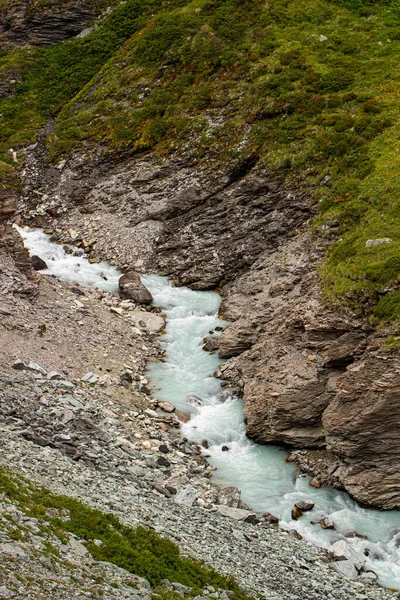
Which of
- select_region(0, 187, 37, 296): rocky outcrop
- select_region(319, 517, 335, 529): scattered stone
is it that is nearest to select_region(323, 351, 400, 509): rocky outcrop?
select_region(319, 517, 335, 529): scattered stone

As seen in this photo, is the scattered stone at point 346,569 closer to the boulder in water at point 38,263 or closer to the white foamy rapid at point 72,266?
the white foamy rapid at point 72,266

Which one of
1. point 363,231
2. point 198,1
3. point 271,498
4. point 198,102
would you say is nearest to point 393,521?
point 271,498

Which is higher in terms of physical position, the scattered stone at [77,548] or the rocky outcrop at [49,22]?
the rocky outcrop at [49,22]

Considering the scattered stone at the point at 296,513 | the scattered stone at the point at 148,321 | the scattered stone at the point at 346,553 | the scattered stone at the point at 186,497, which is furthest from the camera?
the scattered stone at the point at 148,321

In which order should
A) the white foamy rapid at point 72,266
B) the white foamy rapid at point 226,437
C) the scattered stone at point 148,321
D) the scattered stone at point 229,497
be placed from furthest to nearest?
the white foamy rapid at point 72,266, the scattered stone at point 148,321, the scattered stone at point 229,497, the white foamy rapid at point 226,437

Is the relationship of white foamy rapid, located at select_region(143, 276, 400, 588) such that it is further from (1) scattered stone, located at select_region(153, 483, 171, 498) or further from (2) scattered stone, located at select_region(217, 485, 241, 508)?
(1) scattered stone, located at select_region(153, 483, 171, 498)

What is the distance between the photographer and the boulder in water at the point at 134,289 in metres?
41.2

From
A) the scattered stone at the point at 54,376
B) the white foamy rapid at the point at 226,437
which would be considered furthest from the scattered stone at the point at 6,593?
the scattered stone at the point at 54,376

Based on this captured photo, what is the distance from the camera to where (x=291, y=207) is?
1654 inches

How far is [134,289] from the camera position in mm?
41438

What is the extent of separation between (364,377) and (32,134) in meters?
44.7

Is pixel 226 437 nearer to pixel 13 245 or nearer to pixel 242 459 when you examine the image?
pixel 242 459

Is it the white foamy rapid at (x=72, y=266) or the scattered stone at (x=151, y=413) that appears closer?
the scattered stone at (x=151, y=413)

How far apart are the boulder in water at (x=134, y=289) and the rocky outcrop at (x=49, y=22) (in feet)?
141
